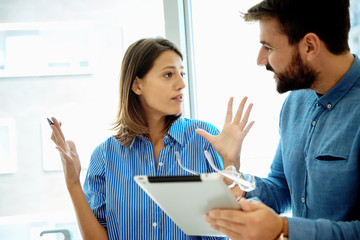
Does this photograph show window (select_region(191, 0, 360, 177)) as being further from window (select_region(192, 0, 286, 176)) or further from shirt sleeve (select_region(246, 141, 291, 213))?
shirt sleeve (select_region(246, 141, 291, 213))

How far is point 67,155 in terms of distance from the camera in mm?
1542

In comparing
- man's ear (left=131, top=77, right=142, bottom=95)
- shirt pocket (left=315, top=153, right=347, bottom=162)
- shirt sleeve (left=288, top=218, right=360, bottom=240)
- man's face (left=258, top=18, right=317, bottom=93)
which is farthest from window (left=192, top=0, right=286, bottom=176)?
shirt sleeve (left=288, top=218, right=360, bottom=240)

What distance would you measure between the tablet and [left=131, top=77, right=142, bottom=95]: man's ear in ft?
2.51

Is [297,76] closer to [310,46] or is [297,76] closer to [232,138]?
[310,46]

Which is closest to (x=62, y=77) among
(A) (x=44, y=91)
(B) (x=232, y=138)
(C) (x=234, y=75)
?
(A) (x=44, y=91)

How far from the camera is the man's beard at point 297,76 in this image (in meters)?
1.28

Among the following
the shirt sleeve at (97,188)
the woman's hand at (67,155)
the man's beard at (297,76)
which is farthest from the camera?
the shirt sleeve at (97,188)

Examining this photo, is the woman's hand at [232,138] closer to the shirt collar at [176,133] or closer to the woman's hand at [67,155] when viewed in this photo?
the shirt collar at [176,133]

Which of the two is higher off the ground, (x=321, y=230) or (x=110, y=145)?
(x=110, y=145)

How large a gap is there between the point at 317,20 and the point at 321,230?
686 millimetres

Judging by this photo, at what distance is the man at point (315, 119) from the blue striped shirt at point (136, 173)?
354 mm

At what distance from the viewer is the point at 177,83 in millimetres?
1673

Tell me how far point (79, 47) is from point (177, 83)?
74 cm

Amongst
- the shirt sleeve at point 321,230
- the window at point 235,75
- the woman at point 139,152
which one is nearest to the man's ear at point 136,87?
the woman at point 139,152
